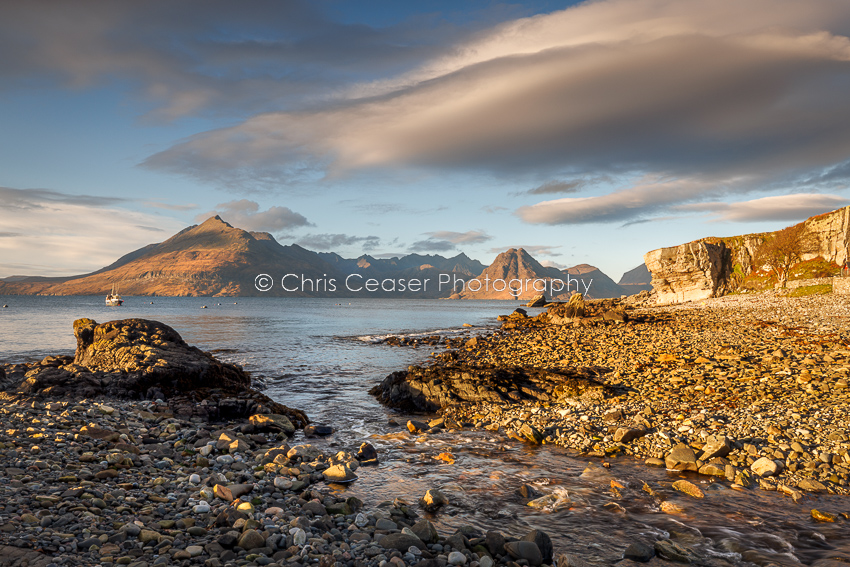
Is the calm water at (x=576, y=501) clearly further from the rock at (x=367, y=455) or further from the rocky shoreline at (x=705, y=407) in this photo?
the rocky shoreline at (x=705, y=407)

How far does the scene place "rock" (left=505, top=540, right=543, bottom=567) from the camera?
5.94 m

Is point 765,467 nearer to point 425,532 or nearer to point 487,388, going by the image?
point 425,532

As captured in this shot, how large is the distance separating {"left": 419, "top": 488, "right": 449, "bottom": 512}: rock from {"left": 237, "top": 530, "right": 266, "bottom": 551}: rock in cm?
308

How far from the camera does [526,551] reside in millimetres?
5992

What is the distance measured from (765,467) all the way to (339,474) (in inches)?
352

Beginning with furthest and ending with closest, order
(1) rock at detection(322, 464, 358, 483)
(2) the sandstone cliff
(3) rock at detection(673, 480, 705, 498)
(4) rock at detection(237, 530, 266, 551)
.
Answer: (2) the sandstone cliff, (1) rock at detection(322, 464, 358, 483), (3) rock at detection(673, 480, 705, 498), (4) rock at detection(237, 530, 266, 551)

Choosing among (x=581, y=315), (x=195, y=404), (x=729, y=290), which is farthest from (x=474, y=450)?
(x=729, y=290)

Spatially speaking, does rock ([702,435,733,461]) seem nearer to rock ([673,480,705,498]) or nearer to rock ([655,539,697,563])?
rock ([673,480,705,498])

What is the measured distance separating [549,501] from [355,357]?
84.0 feet

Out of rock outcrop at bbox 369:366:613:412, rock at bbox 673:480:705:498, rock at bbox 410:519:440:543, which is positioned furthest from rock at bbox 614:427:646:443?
rock at bbox 410:519:440:543

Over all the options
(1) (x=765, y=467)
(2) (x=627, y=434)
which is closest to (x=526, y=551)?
(2) (x=627, y=434)

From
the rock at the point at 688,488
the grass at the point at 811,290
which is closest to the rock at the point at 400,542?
the rock at the point at 688,488

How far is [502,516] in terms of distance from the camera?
7680 mm

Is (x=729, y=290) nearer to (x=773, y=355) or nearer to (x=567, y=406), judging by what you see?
(x=773, y=355)
